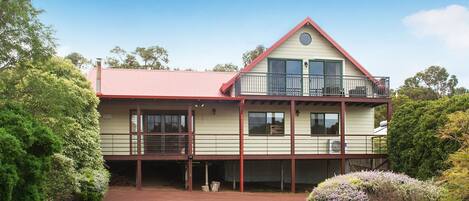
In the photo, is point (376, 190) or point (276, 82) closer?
point (376, 190)

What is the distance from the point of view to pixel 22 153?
28.7 ft

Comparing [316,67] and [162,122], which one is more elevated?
[316,67]

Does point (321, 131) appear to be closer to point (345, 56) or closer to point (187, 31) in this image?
point (345, 56)

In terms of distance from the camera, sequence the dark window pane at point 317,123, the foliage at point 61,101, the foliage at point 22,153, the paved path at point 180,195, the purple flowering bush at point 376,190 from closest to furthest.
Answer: the foliage at point 22,153 < the foliage at point 61,101 < the purple flowering bush at point 376,190 < the paved path at point 180,195 < the dark window pane at point 317,123

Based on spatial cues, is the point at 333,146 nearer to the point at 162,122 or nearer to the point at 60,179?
the point at 162,122

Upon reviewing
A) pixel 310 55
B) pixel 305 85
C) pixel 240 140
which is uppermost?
pixel 310 55

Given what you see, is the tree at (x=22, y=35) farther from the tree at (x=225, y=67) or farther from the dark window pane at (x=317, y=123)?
the tree at (x=225, y=67)

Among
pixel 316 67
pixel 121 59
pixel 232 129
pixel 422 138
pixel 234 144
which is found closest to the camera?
pixel 422 138

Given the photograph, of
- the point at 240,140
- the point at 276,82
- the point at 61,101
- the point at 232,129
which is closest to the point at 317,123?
the point at 276,82

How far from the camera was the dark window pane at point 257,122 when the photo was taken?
2244 cm

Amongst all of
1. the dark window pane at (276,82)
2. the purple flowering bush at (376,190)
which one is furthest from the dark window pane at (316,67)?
the purple flowering bush at (376,190)

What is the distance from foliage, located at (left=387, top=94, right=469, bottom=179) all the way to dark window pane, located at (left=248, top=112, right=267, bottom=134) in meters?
5.59

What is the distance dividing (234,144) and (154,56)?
22022 mm

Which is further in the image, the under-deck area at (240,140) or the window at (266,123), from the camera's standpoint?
the window at (266,123)
